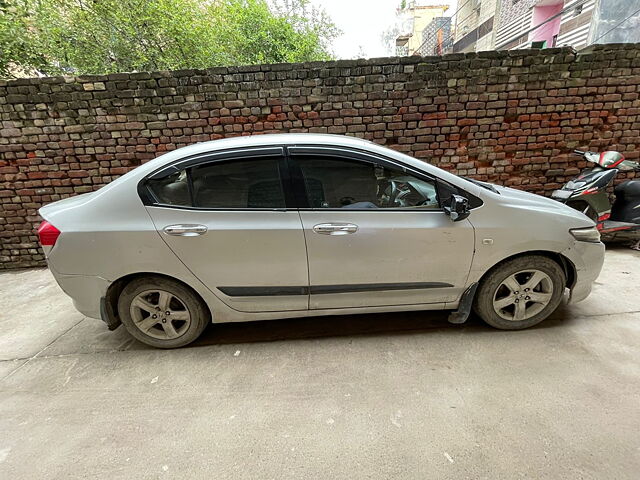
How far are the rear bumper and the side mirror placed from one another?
8.04 ft

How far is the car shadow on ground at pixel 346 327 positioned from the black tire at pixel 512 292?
11 cm

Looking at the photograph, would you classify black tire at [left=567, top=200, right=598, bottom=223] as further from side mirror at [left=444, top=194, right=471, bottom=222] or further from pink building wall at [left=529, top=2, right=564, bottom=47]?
pink building wall at [left=529, top=2, right=564, bottom=47]

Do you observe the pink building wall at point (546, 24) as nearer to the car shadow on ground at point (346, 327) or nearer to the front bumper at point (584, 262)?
the front bumper at point (584, 262)

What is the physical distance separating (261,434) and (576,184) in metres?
4.38

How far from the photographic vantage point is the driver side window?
2.14 metres

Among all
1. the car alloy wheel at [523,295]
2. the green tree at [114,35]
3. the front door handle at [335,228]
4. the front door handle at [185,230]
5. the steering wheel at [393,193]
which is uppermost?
the green tree at [114,35]

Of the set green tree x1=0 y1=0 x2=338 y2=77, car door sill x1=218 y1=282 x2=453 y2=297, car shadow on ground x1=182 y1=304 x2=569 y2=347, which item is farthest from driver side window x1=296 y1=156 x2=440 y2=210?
green tree x1=0 y1=0 x2=338 y2=77

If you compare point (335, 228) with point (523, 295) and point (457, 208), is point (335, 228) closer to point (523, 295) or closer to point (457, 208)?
point (457, 208)

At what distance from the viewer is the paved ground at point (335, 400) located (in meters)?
1.52

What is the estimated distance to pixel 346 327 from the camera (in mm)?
2576

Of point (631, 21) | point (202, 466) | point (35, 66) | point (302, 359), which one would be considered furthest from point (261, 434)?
point (631, 21)

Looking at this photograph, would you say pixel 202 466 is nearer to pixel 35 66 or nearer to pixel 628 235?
pixel 628 235

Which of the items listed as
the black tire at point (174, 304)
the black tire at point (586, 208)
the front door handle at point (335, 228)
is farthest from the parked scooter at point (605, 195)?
the black tire at point (174, 304)

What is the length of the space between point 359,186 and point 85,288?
209 cm
